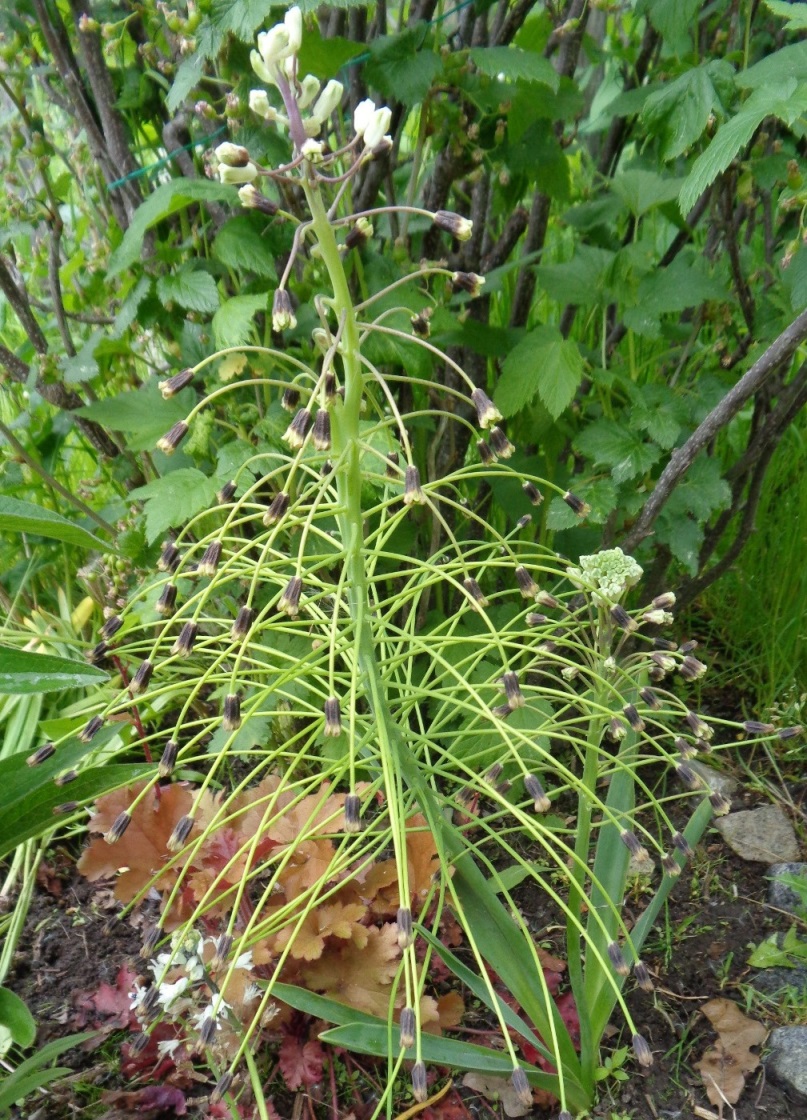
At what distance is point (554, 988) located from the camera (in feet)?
4.90

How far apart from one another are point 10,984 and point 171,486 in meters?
1.00

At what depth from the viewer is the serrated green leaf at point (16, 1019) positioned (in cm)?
122

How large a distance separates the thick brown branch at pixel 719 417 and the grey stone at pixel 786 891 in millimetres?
700

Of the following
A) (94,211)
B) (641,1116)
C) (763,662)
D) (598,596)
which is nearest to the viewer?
(598,596)

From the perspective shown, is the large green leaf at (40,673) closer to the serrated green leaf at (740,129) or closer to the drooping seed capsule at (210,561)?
the drooping seed capsule at (210,561)

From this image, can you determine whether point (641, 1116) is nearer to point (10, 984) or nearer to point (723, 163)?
point (10, 984)

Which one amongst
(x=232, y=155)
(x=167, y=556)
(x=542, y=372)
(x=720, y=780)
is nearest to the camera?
(x=232, y=155)

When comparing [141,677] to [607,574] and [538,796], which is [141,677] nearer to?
[538,796]

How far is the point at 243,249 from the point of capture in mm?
1618

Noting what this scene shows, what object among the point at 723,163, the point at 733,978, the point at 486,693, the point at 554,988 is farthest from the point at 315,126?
the point at 733,978

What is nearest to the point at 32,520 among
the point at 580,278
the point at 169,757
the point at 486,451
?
the point at 169,757

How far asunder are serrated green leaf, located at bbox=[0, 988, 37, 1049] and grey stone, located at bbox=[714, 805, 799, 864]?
1336 mm

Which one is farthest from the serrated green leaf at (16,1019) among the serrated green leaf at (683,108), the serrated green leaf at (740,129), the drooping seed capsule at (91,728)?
the serrated green leaf at (683,108)

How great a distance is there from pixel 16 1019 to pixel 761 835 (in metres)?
1.41
